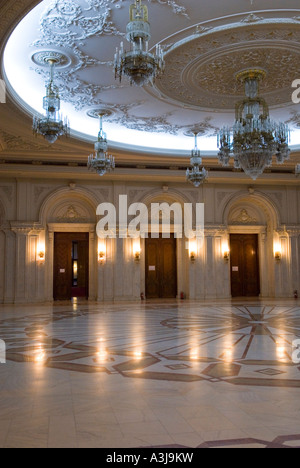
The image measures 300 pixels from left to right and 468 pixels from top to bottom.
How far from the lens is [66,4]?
22.1 ft

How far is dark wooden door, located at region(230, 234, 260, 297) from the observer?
17.6 metres

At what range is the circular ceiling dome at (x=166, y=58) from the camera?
7.04m

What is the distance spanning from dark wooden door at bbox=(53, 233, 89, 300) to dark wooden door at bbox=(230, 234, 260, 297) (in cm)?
587

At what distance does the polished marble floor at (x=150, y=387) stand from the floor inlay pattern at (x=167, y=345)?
16mm

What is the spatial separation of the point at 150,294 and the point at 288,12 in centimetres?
1170

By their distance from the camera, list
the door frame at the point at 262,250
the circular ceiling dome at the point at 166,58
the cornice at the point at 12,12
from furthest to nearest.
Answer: the door frame at the point at 262,250 → the circular ceiling dome at the point at 166,58 → the cornice at the point at 12,12

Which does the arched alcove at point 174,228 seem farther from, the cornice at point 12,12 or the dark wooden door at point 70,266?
the cornice at point 12,12

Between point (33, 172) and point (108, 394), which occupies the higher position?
point (33, 172)

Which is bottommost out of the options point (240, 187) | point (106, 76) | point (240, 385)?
point (240, 385)

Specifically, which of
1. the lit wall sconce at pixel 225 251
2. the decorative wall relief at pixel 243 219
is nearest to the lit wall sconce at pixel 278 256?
the decorative wall relief at pixel 243 219

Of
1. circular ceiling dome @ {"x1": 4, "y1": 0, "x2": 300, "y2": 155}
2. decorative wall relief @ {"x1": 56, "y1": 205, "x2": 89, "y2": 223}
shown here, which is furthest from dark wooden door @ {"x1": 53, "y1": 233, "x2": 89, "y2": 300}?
circular ceiling dome @ {"x1": 4, "y1": 0, "x2": 300, "y2": 155}

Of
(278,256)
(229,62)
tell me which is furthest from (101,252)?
(229,62)
